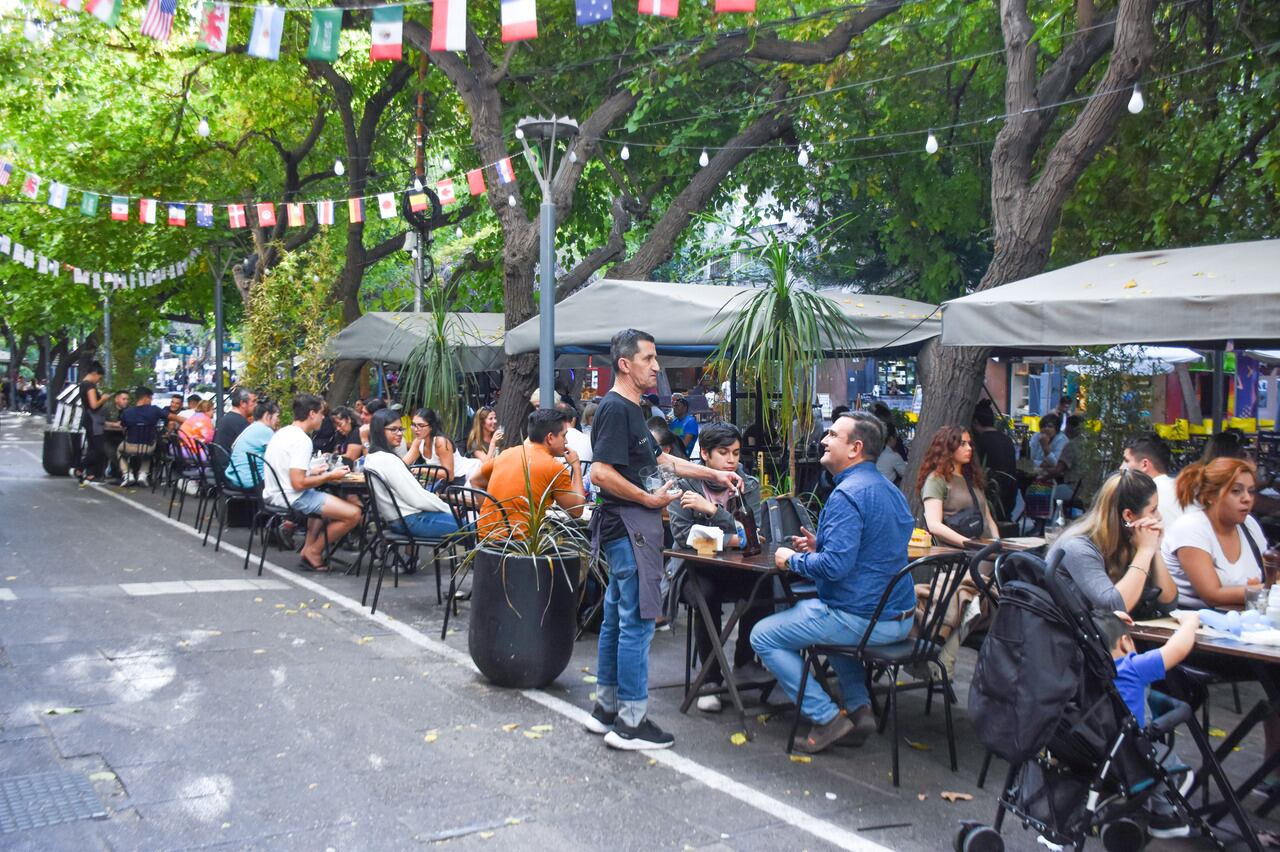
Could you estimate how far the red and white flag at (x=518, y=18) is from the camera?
29.3ft

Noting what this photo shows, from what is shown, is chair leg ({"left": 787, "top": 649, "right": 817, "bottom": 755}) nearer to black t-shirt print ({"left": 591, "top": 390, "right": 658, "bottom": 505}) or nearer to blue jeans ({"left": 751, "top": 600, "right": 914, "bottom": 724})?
blue jeans ({"left": 751, "top": 600, "right": 914, "bottom": 724})

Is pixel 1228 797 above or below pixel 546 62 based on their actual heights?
below

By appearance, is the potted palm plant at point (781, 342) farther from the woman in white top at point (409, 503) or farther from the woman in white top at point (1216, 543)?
the woman in white top at point (1216, 543)

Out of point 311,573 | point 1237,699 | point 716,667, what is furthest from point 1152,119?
point 311,573

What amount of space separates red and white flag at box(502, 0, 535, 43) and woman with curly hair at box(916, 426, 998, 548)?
175 inches

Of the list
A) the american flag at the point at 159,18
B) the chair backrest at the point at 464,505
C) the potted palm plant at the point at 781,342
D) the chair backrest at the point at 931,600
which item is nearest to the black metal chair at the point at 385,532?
the chair backrest at the point at 464,505

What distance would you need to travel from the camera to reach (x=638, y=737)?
5.34 meters

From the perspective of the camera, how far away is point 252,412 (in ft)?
43.6

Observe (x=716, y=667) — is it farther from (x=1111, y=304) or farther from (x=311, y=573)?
(x=311, y=573)

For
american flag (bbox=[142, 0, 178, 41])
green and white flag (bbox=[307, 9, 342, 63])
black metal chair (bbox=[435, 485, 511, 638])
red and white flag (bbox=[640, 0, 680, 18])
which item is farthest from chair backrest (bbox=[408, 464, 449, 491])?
american flag (bbox=[142, 0, 178, 41])

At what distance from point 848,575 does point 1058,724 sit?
157 centimetres

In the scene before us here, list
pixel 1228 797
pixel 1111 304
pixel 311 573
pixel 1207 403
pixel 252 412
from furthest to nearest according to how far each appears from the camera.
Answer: pixel 1207 403
pixel 252 412
pixel 311 573
pixel 1111 304
pixel 1228 797

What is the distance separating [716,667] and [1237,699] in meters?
2.80

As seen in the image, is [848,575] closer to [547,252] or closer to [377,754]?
[377,754]
